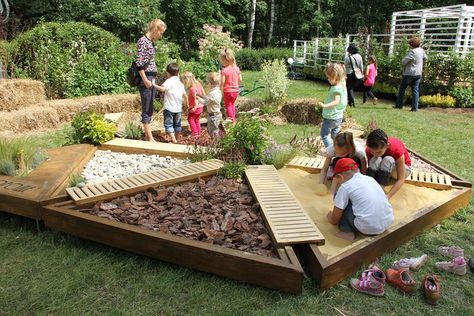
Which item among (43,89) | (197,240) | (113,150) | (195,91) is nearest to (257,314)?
(197,240)

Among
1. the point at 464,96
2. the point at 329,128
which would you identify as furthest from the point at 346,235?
the point at 464,96

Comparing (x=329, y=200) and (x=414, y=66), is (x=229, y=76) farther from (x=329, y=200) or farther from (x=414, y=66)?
(x=414, y=66)

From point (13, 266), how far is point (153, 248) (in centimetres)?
114

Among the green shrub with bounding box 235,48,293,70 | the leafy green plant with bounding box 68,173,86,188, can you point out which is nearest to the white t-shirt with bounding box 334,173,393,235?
the leafy green plant with bounding box 68,173,86,188

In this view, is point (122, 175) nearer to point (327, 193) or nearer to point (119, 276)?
point (119, 276)

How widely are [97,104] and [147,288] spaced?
274 inches

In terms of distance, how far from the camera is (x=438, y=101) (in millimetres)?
10484

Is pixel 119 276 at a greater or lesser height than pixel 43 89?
lesser

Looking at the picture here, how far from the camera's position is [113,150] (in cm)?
570

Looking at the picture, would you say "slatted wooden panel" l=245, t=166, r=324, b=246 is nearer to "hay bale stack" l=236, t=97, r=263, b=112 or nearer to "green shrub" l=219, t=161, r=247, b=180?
"green shrub" l=219, t=161, r=247, b=180

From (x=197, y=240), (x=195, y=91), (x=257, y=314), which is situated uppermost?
(x=195, y=91)

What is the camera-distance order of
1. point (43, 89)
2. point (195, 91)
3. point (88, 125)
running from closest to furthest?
point (88, 125) → point (195, 91) → point (43, 89)

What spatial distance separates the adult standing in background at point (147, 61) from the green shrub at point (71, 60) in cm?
507

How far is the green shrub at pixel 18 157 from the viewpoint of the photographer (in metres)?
4.33
